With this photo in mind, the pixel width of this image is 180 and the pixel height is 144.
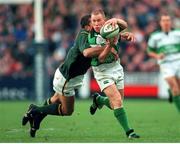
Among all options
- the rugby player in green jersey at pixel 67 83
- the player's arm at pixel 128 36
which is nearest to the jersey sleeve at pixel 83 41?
the rugby player in green jersey at pixel 67 83

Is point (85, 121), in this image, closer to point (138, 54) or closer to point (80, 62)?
point (80, 62)

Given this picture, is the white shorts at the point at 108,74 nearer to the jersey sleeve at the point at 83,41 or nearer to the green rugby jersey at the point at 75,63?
the green rugby jersey at the point at 75,63

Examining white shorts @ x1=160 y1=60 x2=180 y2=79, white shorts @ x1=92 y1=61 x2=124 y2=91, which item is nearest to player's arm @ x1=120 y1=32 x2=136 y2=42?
white shorts @ x1=92 y1=61 x2=124 y2=91

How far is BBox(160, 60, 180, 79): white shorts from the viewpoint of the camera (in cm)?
1834

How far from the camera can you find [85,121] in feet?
54.1

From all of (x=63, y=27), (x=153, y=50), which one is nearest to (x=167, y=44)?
(x=153, y=50)

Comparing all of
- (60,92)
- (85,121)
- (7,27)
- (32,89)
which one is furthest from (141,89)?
(60,92)

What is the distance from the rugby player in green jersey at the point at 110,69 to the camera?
39.0 feet

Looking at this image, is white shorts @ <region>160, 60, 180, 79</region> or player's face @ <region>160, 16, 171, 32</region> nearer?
player's face @ <region>160, 16, 171, 32</region>

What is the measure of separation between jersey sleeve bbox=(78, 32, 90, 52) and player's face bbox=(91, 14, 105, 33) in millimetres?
225

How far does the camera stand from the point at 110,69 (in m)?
12.4

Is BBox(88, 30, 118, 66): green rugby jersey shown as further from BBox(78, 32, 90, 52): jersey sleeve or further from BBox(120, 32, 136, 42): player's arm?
BBox(120, 32, 136, 42): player's arm

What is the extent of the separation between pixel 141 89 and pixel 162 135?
42.4 feet

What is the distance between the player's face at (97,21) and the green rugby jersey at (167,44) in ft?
22.0
